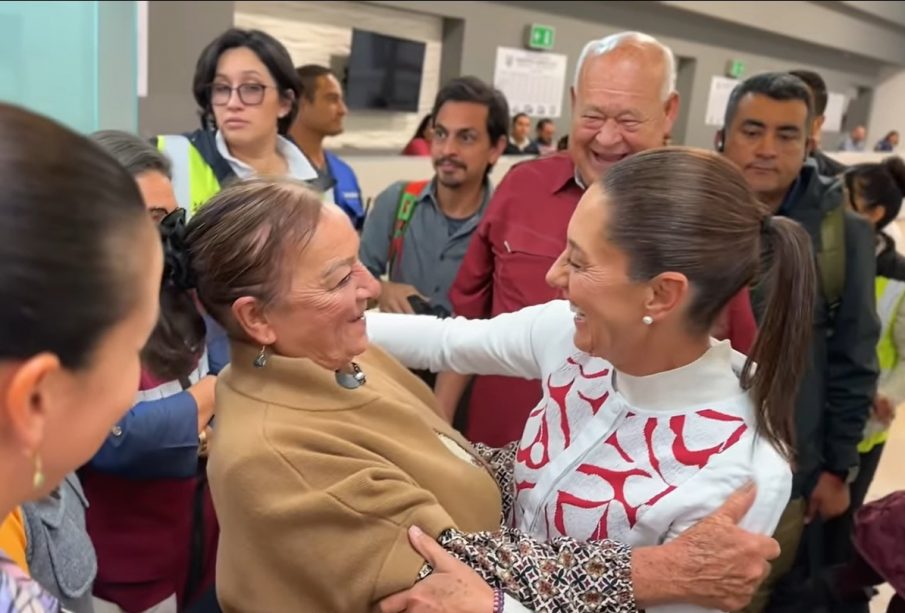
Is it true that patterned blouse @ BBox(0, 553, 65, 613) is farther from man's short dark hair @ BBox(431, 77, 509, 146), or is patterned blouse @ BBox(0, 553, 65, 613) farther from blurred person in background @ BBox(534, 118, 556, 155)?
blurred person in background @ BBox(534, 118, 556, 155)

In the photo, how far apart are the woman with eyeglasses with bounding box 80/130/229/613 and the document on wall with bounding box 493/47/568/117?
19.8ft

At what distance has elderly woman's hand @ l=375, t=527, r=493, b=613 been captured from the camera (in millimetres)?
956

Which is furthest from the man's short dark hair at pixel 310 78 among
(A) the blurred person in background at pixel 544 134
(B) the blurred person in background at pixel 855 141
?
(B) the blurred person in background at pixel 855 141

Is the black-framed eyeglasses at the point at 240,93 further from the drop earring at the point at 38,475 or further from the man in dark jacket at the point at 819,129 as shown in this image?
the drop earring at the point at 38,475

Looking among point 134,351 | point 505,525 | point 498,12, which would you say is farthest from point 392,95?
point 134,351

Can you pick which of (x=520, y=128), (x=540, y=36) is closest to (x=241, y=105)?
(x=520, y=128)

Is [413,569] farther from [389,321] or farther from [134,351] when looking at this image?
[389,321]

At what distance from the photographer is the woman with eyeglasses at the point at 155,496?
1.40 metres

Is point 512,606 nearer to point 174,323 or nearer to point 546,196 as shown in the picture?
point 174,323

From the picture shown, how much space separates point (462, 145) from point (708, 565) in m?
1.88

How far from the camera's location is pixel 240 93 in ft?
7.57

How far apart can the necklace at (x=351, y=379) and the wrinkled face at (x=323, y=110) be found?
2.42 m

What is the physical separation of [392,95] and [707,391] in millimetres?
6080

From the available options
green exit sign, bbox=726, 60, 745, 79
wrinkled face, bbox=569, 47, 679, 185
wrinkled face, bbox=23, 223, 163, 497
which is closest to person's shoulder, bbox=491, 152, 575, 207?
wrinkled face, bbox=569, 47, 679, 185
